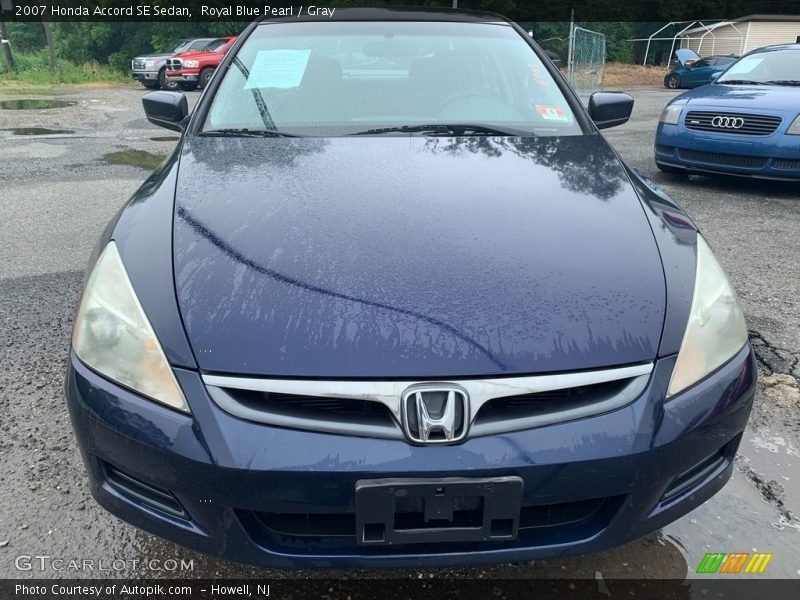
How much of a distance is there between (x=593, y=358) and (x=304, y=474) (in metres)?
0.64

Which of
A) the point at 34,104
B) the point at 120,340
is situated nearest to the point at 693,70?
the point at 34,104

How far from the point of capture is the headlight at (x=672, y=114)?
19.4ft

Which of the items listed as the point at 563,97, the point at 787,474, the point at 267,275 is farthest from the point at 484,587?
the point at 563,97

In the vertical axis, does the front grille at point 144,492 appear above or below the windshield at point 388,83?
below

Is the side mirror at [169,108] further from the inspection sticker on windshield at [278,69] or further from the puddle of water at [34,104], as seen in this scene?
the puddle of water at [34,104]

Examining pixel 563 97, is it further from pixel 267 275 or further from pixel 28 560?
pixel 28 560

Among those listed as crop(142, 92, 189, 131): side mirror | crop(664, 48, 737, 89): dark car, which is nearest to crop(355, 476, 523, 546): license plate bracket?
crop(142, 92, 189, 131): side mirror

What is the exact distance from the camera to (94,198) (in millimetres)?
5172

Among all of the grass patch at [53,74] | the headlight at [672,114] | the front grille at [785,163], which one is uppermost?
the headlight at [672,114]

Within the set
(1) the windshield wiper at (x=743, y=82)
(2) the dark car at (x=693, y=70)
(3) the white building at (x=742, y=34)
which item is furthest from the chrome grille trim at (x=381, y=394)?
(3) the white building at (x=742, y=34)

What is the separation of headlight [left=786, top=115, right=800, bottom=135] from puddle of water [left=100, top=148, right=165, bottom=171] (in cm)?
580

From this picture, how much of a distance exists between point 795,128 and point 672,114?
103cm

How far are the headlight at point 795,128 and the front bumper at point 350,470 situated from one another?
485cm

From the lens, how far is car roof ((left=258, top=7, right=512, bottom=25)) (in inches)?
115
